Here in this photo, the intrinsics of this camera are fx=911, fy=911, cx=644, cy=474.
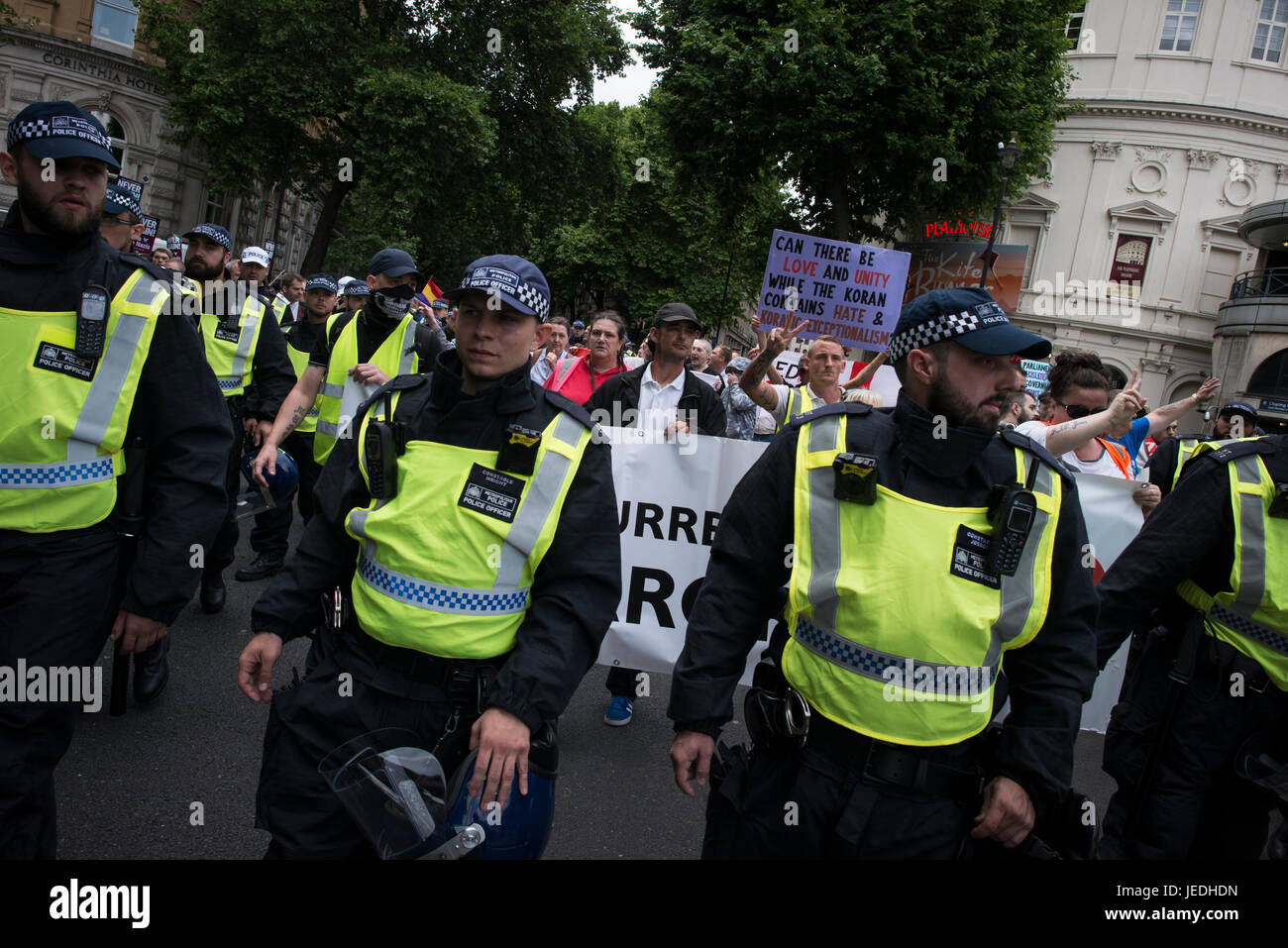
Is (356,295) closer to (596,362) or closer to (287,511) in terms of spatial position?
(287,511)

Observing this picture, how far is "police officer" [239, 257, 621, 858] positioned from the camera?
2.28 metres

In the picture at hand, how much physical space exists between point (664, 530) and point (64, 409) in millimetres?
2964

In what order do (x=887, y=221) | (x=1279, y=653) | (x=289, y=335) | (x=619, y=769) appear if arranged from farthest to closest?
(x=887, y=221)
(x=289, y=335)
(x=619, y=769)
(x=1279, y=653)

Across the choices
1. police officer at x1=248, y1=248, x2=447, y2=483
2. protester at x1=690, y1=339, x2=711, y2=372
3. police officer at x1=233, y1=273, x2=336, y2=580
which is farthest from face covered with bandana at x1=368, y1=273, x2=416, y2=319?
protester at x1=690, y1=339, x2=711, y2=372

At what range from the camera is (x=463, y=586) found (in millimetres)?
2295

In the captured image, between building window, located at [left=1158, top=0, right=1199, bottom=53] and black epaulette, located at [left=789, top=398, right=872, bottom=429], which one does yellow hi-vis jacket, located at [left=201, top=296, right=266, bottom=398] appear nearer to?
black epaulette, located at [left=789, top=398, right=872, bottom=429]

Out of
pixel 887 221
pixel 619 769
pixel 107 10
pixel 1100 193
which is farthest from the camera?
pixel 1100 193

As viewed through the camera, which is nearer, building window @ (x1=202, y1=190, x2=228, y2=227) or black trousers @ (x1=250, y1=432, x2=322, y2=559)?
black trousers @ (x1=250, y1=432, x2=322, y2=559)

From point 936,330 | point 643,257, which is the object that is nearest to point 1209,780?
point 936,330

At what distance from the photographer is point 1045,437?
490 cm

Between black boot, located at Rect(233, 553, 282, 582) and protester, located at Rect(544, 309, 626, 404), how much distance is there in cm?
233

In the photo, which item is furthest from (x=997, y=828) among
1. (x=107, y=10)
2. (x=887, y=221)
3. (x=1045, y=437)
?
(x=107, y=10)
